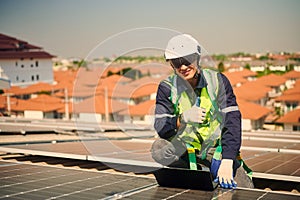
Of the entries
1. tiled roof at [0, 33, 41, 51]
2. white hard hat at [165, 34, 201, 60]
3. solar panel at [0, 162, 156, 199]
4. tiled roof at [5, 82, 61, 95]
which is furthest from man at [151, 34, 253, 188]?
tiled roof at [0, 33, 41, 51]

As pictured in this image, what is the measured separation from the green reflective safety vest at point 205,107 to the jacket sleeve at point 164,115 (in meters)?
0.04

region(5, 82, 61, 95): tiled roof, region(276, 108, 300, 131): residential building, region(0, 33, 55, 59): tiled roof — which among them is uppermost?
region(0, 33, 55, 59): tiled roof

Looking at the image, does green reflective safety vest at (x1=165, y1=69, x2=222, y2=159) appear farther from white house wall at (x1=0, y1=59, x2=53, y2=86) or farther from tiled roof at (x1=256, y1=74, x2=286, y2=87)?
white house wall at (x1=0, y1=59, x2=53, y2=86)

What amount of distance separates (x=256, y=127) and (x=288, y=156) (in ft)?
94.9

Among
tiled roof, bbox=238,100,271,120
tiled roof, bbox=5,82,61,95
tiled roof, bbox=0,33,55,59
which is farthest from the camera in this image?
tiled roof, bbox=0,33,55,59

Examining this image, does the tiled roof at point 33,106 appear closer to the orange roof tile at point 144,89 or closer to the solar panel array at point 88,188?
the orange roof tile at point 144,89

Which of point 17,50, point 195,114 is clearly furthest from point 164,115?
point 17,50

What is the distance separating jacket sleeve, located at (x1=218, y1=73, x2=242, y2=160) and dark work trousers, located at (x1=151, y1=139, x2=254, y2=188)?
0.74 feet

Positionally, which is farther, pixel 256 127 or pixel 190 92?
pixel 256 127

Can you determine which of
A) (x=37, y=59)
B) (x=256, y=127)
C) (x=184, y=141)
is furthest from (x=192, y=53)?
(x=37, y=59)

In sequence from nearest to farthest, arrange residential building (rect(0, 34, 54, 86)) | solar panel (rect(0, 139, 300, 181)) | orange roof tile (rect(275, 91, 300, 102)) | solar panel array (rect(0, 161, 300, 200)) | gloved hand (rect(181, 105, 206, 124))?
gloved hand (rect(181, 105, 206, 124)) < solar panel array (rect(0, 161, 300, 200)) < solar panel (rect(0, 139, 300, 181)) < orange roof tile (rect(275, 91, 300, 102)) < residential building (rect(0, 34, 54, 86))

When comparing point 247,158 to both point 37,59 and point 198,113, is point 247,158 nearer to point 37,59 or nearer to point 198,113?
point 198,113

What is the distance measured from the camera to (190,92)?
3275 millimetres

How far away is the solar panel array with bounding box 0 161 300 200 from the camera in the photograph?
327 centimetres
